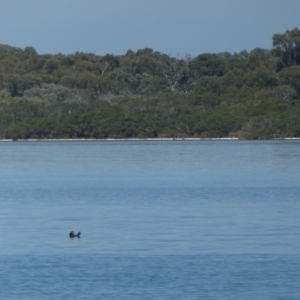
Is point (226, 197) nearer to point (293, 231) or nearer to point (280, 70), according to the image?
point (293, 231)

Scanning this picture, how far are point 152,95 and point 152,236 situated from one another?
73.6m

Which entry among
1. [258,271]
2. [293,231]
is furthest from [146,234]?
[258,271]

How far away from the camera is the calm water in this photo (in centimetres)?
1697

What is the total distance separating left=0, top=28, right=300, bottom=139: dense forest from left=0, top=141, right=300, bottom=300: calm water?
4037 centimetres

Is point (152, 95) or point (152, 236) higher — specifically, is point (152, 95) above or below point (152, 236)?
above

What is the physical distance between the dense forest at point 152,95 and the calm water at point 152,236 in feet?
132

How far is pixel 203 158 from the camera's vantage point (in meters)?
56.0

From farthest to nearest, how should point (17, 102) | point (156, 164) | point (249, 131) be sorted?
point (17, 102)
point (249, 131)
point (156, 164)

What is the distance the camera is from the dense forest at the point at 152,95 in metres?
84.0

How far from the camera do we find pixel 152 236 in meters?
22.2

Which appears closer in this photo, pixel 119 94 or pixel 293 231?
pixel 293 231

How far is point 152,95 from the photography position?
313 feet

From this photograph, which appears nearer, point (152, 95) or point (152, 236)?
point (152, 236)

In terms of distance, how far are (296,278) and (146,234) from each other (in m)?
5.86
